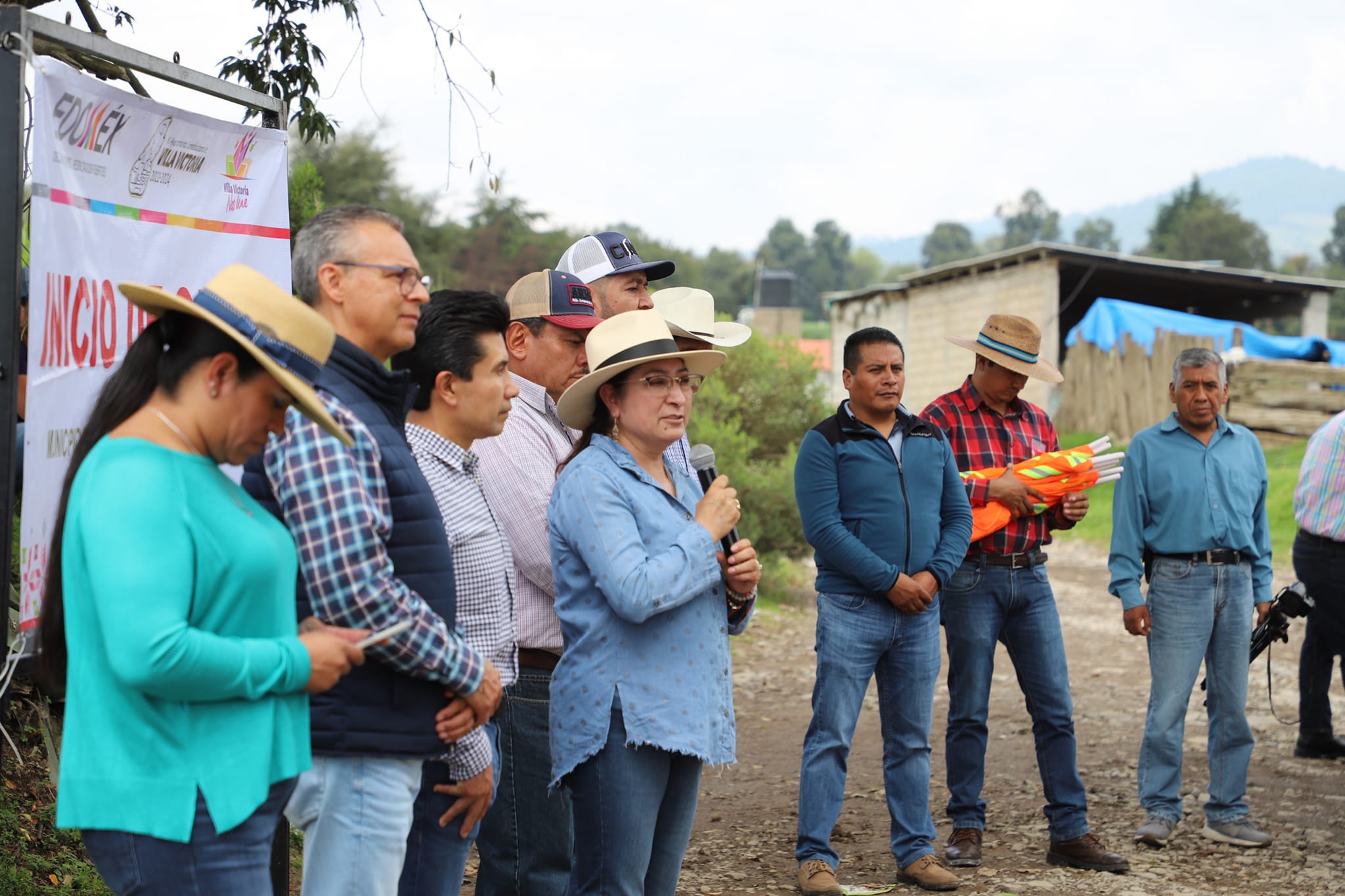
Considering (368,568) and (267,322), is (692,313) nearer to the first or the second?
(368,568)

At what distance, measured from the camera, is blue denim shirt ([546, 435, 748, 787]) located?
3.12 metres

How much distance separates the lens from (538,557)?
11.9 feet

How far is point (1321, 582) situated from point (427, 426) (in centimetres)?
529

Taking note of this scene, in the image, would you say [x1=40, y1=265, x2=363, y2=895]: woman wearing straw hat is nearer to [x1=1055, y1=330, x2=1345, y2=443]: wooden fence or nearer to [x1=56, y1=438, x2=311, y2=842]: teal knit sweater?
[x1=56, y1=438, x2=311, y2=842]: teal knit sweater

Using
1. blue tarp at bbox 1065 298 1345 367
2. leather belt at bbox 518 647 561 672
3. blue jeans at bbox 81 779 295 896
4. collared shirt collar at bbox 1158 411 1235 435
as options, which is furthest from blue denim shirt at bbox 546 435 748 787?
blue tarp at bbox 1065 298 1345 367

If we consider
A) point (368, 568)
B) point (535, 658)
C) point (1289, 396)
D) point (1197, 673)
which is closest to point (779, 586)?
point (1197, 673)

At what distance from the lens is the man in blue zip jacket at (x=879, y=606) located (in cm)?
492

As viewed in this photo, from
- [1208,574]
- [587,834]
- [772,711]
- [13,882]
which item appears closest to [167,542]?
[587,834]

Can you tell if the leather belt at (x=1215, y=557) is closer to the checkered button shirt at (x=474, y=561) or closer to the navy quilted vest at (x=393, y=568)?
the checkered button shirt at (x=474, y=561)

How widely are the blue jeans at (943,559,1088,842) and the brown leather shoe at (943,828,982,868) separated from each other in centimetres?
3

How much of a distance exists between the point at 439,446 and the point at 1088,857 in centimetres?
367

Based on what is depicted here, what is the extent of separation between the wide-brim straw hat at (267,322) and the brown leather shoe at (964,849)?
12.7 feet

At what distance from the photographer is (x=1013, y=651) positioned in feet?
17.9

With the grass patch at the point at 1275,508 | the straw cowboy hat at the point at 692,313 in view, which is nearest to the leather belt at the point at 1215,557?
the straw cowboy hat at the point at 692,313
